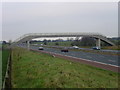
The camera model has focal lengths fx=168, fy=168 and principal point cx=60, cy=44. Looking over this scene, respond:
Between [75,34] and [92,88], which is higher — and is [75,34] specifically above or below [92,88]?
above

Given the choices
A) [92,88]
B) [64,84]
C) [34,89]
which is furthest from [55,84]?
[92,88]

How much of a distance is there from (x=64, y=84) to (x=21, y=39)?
149 ft

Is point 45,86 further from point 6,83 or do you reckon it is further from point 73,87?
point 6,83

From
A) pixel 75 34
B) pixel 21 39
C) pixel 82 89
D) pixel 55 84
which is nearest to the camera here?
pixel 82 89

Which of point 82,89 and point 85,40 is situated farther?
point 85,40

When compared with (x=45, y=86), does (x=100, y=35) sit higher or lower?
higher

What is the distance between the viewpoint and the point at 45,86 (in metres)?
8.31

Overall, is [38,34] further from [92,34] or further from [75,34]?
[92,34]

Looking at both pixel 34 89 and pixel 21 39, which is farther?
pixel 21 39

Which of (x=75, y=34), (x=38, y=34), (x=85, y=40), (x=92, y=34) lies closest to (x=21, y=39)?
(x=38, y=34)

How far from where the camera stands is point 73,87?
7988 mm

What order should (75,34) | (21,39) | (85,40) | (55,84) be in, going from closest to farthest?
(55,84) → (21,39) → (75,34) → (85,40)

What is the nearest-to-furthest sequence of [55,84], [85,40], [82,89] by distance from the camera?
[82,89] < [55,84] < [85,40]

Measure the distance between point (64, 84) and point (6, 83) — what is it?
9.54 feet
